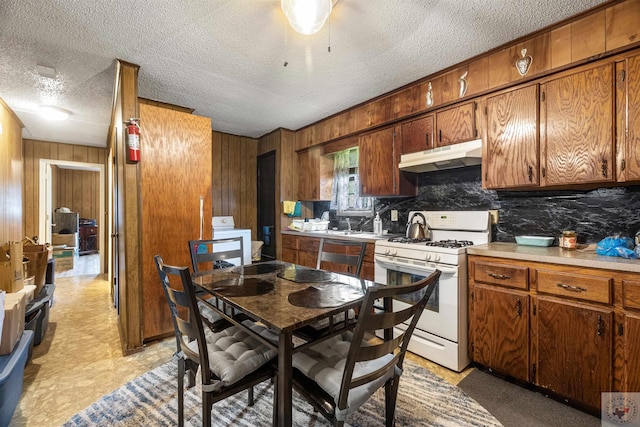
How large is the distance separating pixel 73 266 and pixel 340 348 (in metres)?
7.12

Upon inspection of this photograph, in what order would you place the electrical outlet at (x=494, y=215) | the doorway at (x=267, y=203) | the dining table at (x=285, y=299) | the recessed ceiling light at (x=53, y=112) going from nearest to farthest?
the dining table at (x=285, y=299) < the electrical outlet at (x=494, y=215) < the recessed ceiling light at (x=53, y=112) < the doorway at (x=267, y=203)

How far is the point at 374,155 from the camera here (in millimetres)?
3254

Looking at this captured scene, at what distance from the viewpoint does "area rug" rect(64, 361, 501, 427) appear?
1.60 meters

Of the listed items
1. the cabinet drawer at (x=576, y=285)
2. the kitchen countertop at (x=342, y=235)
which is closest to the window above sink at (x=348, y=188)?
the kitchen countertop at (x=342, y=235)

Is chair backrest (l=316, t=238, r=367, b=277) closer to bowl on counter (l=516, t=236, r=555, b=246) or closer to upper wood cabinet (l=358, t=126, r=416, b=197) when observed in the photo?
upper wood cabinet (l=358, t=126, r=416, b=197)

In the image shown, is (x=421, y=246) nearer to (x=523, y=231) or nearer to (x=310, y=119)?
(x=523, y=231)

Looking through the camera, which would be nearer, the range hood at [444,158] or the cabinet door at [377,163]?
the range hood at [444,158]

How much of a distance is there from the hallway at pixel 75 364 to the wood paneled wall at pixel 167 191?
32 centimetres

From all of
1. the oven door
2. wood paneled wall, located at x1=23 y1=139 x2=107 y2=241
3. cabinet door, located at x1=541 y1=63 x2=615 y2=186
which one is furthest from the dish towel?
wood paneled wall, located at x1=23 y1=139 x2=107 y2=241

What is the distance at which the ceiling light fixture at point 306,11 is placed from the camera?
4.87ft

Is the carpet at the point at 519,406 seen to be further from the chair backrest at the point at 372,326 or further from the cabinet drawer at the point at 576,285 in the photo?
the chair backrest at the point at 372,326

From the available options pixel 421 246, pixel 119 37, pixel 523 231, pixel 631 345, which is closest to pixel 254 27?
pixel 119 37

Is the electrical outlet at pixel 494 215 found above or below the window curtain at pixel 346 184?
below

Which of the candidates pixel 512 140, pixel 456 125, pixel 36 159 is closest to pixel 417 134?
pixel 456 125
